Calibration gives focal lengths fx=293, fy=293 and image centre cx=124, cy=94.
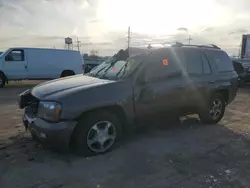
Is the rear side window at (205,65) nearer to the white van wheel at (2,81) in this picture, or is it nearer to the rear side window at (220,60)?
the rear side window at (220,60)

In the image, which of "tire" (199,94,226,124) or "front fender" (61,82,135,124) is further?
"tire" (199,94,226,124)

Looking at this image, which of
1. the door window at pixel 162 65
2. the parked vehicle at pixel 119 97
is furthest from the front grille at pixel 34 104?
the door window at pixel 162 65

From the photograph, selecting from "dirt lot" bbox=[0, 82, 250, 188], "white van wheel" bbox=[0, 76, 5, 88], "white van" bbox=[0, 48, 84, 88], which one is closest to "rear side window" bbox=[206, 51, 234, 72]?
"dirt lot" bbox=[0, 82, 250, 188]

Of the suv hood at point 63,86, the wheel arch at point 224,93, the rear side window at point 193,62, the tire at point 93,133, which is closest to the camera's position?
the tire at point 93,133

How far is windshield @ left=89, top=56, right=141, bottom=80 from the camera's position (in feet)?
16.6

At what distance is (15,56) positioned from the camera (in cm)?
1638

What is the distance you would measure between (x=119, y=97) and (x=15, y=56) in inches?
525

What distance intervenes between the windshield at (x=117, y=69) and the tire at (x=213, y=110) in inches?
83.3

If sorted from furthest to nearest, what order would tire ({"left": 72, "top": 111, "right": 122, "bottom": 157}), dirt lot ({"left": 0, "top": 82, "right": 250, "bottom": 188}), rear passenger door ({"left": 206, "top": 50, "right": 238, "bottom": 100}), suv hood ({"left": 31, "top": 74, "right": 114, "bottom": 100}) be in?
rear passenger door ({"left": 206, "top": 50, "right": 238, "bottom": 100}) < suv hood ({"left": 31, "top": 74, "right": 114, "bottom": 100}) < tire ({"left": 72, "top": 111, "right": 122, "bottom": 157}) < dirt lot ({"left": 0, "top": 82, "right": 250, "bottom": 188})

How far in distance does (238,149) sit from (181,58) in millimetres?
2048

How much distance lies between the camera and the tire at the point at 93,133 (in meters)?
4.37

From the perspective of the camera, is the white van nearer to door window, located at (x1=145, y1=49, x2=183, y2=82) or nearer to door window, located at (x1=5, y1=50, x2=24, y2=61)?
door window, located at (x1=5, y1=50, x2=24, y2=61)

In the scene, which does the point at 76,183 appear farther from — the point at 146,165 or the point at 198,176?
the point at 198,176

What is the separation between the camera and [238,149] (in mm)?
5070
